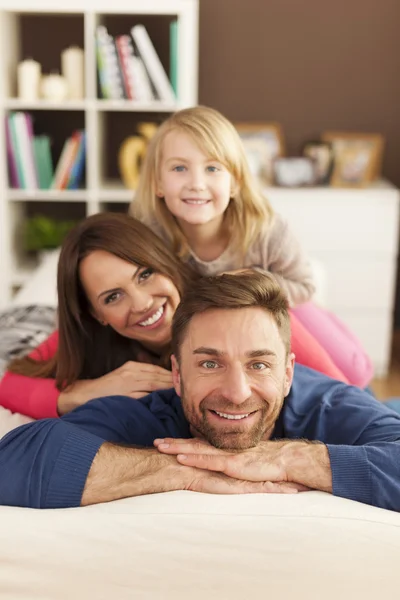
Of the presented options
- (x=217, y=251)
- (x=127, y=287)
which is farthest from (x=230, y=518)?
(x=217, y=251)

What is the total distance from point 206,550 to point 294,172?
2.85 m

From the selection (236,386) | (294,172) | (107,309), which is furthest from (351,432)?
(294,172)

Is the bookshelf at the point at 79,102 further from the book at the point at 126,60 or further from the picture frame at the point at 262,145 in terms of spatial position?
the picture frame at the point at 262,145

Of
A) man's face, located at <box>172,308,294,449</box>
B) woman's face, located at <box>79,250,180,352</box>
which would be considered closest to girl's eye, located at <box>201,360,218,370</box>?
man's face, located at <box>172,308,294,449</box>

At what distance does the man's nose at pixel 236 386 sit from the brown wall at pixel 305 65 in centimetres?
312

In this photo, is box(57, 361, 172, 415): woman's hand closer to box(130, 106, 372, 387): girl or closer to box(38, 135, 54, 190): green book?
box(130, 106, 372, 387): girl

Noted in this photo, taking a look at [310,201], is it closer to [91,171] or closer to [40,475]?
[91,171]

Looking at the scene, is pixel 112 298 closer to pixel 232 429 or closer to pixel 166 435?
pixel 166 435

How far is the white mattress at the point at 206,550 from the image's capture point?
1.22 meters

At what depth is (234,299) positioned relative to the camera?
135 centimetres

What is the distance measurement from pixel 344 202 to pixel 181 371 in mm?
2543

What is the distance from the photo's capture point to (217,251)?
2.20 meters

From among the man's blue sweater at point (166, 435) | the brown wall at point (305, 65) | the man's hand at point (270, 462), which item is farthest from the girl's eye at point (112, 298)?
the brown wall at point (305, 65)

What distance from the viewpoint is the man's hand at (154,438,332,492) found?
1.31 metres
